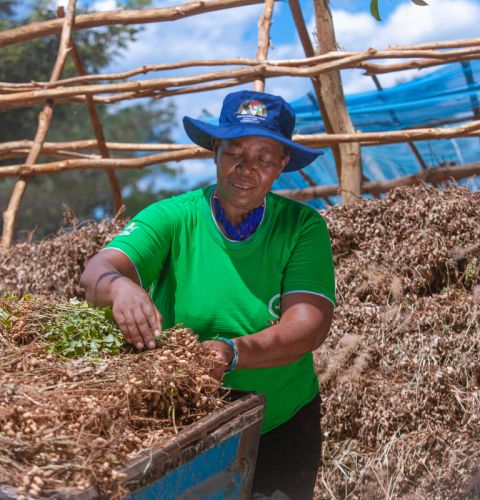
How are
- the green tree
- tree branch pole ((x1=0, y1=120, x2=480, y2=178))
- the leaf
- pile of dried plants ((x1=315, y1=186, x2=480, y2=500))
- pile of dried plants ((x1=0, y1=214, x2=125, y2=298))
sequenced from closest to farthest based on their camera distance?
the leaf, pile of dried plants ((x1=315, y1=186, x2=480, y2=500)), pile of dried plants ((x1=0, y1=214, x2=125, y2=298)), tree branch pole ((x1=0, y1=120, x2=480, y2=178)), the green tree

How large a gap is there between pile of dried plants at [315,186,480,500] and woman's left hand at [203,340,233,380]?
1787 millimetres

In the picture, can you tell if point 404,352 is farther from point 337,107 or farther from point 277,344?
point 337,107

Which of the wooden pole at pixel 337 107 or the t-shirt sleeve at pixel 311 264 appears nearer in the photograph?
the t-shirt sleeve at pixel 311 264

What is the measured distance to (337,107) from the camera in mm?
5805

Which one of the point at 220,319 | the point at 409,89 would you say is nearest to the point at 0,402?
the point at 220,319

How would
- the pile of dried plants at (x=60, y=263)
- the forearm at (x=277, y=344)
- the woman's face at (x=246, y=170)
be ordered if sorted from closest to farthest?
1. the forearm at (x=277, y=344)
2. the woman's face at (x=246, y=170)
3. the pile of dried plants at (x=60, y=263)

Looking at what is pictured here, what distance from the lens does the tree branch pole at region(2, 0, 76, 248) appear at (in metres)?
5.67

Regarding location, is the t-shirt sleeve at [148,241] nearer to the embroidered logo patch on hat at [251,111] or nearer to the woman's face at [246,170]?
the woman's face at [246,170]

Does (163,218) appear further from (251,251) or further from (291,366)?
(291,366)

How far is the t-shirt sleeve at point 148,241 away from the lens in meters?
2.44

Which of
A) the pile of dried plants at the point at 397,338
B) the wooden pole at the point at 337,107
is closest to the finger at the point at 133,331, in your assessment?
the pile of dried plants at the point at 397,338

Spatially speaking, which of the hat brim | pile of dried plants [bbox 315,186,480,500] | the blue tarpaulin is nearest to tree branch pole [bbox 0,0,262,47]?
the blue tarpaulin

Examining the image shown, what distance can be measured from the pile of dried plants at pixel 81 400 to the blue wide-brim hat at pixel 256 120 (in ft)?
2.32

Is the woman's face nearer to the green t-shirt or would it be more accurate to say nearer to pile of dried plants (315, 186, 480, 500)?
the green t-shirt
